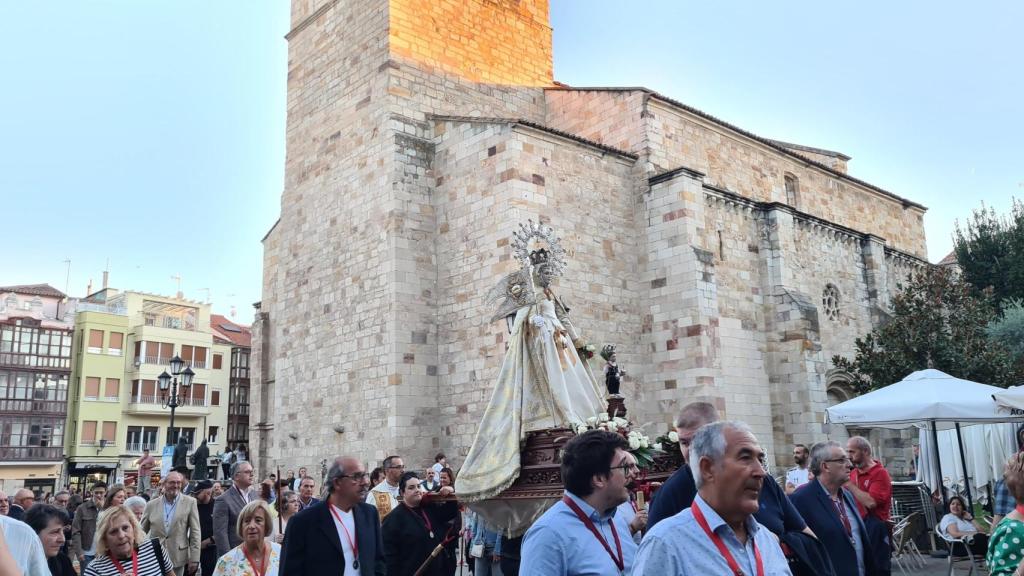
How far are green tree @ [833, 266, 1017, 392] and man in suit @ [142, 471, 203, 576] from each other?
50.4 feet

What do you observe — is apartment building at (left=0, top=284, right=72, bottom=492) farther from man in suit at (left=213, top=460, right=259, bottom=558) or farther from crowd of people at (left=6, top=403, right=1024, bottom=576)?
man in suit at (left=213, top=460, right=259, bottom=558)

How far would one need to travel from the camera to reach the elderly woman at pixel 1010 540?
12.7ft

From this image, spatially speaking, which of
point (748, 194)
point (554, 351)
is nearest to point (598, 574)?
point (554, 351)

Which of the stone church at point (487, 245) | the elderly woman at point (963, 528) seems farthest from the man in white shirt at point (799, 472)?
the stone church at point (487, 245)

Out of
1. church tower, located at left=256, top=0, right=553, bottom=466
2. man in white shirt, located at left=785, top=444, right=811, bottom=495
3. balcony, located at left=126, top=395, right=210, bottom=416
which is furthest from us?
balcony, located at left=126, top=395, right=210, bottom=416

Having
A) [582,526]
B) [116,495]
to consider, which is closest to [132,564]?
[116,495]

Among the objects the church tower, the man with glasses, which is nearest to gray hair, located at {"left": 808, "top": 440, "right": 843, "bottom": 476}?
the man with glasses

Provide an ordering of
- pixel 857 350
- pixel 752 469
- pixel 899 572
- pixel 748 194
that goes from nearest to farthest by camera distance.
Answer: pixel 752 469 < pixel 899 572 < pixel 857 350 < pixel 748 194

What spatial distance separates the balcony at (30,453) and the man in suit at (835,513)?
4215 cm

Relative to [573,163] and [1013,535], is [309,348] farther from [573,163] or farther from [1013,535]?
[1013,535]

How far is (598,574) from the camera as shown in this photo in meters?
3.36

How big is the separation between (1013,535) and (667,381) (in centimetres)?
1386

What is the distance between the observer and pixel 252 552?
5.29 m

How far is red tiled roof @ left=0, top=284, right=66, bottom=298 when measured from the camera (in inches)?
1652
